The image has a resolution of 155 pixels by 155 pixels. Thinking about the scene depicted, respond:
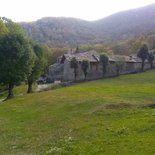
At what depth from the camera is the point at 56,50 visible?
190m

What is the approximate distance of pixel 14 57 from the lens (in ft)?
259

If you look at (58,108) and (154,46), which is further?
(154,46)

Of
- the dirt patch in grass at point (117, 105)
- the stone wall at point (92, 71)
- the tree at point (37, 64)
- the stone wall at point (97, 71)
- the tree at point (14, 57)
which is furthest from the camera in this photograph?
the stone wall at point (92, 71)

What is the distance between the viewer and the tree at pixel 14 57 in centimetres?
7850

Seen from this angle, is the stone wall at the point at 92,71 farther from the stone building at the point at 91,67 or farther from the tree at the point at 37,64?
the tree at the point at 37,64

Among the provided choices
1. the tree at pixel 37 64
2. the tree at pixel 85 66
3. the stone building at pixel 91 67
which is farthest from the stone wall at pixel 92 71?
the tree at pixel 37 64

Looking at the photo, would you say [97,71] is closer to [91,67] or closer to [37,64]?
[91,67]

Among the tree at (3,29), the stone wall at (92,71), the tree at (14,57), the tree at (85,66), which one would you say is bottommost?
the stone wall at (92,71)

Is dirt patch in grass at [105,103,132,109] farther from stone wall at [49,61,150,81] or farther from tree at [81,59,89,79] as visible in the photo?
stone wall at [49,61,150,81]

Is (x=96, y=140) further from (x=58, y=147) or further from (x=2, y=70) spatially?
(x=2, y=70)

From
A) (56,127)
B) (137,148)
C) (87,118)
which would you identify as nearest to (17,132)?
(56,127)

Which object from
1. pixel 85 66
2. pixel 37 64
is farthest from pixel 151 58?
pixel 37 64

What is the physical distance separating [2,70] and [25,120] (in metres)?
38.9

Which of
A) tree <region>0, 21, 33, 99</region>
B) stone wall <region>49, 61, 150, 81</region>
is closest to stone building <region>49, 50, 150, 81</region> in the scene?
stone wall <region>49, 61, 150, 81</region>
